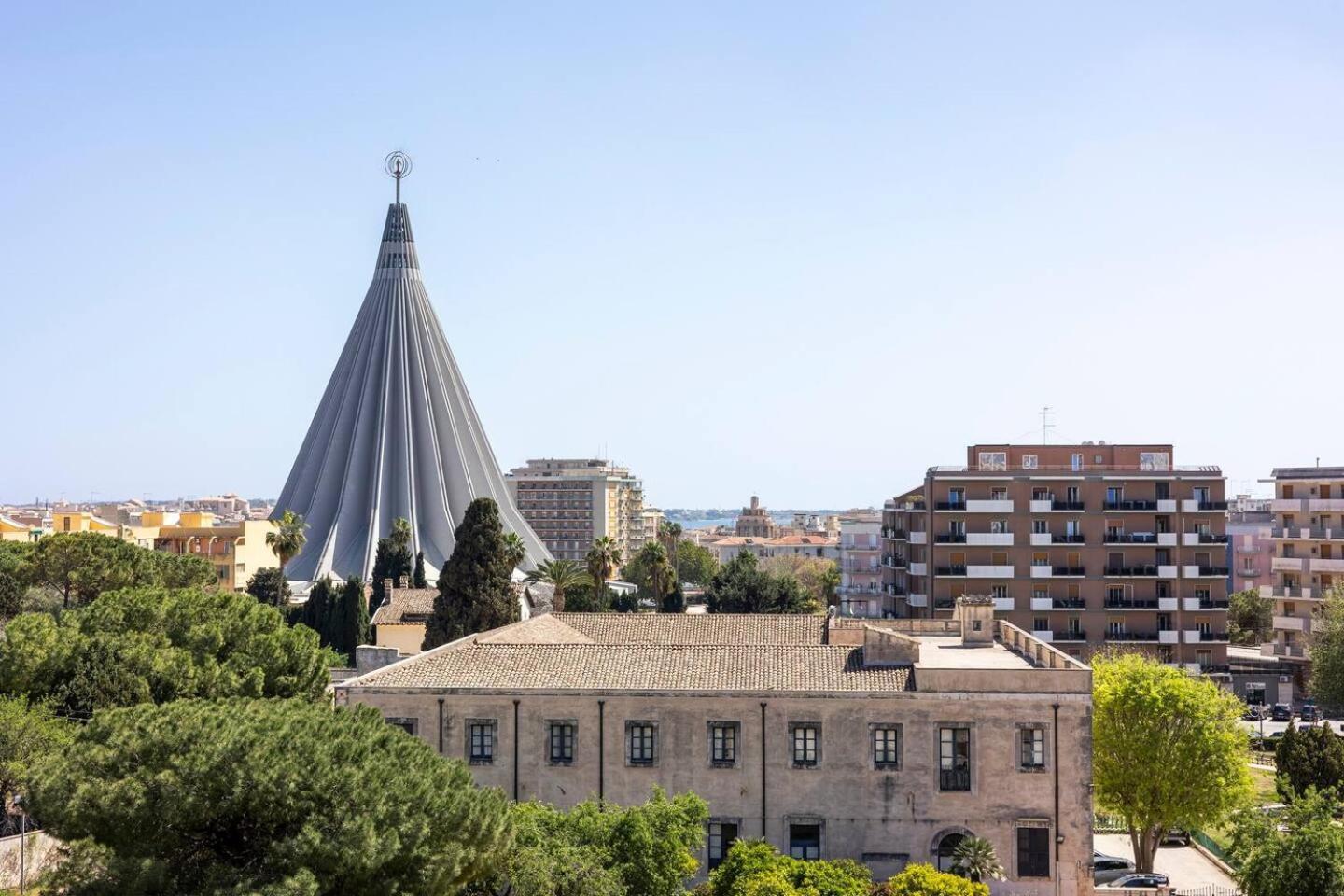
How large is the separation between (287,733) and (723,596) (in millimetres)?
62008

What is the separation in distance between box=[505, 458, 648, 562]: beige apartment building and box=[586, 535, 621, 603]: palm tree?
95.2m

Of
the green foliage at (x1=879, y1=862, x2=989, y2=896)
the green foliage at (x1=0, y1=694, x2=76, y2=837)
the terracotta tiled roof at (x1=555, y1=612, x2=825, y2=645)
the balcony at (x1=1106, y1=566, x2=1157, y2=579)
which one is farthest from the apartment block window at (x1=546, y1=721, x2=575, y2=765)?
the balcony at (x1=1106, y1=566, x2=1157, y2=579)

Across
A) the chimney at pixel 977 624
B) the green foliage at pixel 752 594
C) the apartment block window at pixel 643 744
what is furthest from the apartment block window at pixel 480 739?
the green foliage at pixel 752 594

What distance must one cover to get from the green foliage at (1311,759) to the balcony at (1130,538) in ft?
76.2

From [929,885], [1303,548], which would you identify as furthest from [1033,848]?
[1303,548]

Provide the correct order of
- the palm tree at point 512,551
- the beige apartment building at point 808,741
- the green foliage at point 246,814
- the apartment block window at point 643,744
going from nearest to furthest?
the green foliage at point 246,814
the beige apartment building at point 808,741
the apartment block window at point 643,744
the palm tree at point 512,551

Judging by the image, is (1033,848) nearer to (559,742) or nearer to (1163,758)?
(1163,758)

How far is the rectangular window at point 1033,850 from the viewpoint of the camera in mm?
32656

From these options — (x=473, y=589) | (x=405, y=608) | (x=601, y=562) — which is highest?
(x=601, y=562)

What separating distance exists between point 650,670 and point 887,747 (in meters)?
5.42

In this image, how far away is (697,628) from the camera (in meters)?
46.9

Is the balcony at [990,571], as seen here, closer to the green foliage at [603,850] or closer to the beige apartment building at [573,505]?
the green foliage at [603,850]

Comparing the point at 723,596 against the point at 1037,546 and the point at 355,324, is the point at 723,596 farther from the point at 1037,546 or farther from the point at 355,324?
the point at 355,324

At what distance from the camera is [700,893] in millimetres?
30719
